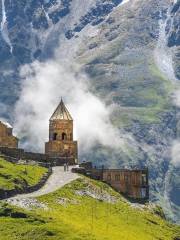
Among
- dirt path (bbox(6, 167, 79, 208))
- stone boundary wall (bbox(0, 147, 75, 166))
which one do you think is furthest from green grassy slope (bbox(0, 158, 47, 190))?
stone boundary wall (bbox(0, 147, 75, 166))

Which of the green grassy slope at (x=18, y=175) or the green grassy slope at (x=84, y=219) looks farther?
the green grassy slope at (x=18, y=175)

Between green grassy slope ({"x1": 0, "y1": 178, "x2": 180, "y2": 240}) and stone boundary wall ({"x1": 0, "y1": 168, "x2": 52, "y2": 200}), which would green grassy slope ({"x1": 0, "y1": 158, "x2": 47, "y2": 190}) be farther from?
green grassy slope ({"x1": 0, "y1": 178, "x2": 180, "y2": 240})

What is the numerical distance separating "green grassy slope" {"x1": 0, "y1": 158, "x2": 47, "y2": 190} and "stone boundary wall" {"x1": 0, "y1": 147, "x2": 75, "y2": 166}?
6.10 metres

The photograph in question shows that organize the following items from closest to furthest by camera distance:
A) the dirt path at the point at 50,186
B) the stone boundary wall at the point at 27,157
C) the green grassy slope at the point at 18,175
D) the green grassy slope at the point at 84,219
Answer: the green grassy slope at the point at 84,219 < the dirt path at the point at 50,186 < the green grassy slope at the point at 18,175 < the stone boundary wall at the point at 27,157

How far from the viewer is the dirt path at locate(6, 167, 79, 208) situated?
13562 centimetres

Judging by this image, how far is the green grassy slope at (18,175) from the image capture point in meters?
147

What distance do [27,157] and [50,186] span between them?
2840 centimetres

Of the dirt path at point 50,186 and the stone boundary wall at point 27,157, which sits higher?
the stone boundary wall at point 27,157

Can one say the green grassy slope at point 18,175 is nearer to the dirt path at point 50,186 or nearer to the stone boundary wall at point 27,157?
the dirt path at point 50,186

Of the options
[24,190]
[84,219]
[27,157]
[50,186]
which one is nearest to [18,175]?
[50,186]

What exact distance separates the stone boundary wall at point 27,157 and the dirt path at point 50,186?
24.3 ft

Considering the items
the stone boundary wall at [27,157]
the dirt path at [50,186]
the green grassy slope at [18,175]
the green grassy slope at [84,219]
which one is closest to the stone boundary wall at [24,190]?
the dirt path at [50,186]

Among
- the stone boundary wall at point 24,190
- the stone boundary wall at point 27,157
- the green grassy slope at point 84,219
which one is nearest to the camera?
the green grassy slope at point 84,219

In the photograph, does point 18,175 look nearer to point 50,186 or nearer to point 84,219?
point 50,186
